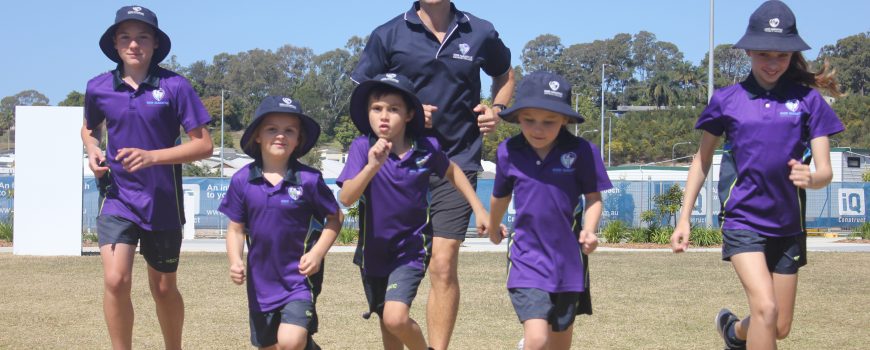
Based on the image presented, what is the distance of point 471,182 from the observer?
22.1 feet

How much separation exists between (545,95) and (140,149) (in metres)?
2.46

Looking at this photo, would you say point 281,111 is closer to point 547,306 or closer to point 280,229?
point 280,229

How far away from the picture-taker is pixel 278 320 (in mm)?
5871

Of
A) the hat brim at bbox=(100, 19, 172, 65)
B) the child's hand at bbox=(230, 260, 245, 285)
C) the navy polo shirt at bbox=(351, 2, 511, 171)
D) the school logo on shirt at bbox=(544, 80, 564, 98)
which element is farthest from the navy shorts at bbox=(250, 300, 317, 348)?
the hat brim at bbox=(100, 19, 172, 65)

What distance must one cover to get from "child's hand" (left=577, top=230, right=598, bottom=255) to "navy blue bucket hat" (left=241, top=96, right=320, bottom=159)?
1.59m

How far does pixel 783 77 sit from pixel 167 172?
3732 mm

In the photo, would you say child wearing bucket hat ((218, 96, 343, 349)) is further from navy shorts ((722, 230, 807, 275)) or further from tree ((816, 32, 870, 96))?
tree ((816, 32, 870, 96))

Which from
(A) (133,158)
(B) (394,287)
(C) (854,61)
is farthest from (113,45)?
(C) (854,61)

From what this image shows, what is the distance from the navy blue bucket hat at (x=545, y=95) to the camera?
5.47m

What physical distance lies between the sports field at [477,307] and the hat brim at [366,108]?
2561 mm

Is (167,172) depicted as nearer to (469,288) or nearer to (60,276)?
(469,288)

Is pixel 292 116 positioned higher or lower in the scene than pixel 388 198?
higher

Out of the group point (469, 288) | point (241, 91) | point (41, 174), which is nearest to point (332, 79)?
point (241, 91)

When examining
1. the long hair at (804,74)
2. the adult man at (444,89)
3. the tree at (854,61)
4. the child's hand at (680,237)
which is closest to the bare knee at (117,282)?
the adult man at (444,89)
